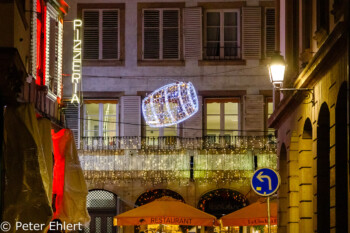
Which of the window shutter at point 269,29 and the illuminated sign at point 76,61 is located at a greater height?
the window shutter at point 269,29

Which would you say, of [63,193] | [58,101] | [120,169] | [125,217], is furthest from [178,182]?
[63,193]

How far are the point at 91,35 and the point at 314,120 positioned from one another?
51.8 feet

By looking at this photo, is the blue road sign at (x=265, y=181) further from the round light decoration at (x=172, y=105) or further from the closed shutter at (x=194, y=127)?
the closed shutter at (x=194, y=127)

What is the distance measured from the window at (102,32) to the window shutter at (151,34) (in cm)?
98

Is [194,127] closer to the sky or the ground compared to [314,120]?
closer to the sky

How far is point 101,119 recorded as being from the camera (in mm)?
30406

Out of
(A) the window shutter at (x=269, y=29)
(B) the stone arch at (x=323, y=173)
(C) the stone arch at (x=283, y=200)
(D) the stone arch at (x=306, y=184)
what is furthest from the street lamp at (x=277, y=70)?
(A) the window shutter at (x=269, y=29)

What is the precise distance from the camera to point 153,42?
30672 mm

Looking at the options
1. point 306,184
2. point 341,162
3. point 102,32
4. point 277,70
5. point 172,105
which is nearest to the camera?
point 341,162

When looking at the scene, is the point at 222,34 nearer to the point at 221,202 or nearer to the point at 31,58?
the point at 221,202

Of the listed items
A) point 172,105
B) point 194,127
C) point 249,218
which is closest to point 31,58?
point 249,218

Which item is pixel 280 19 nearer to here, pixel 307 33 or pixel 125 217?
pixel 307 33

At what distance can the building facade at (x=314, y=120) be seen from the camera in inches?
534

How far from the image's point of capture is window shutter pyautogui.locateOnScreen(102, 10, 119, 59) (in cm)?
3064
